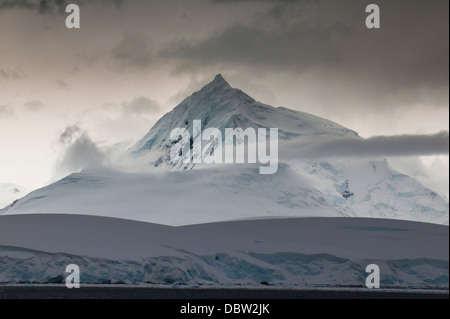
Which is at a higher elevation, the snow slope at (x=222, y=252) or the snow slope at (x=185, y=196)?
the snow slope at (x=185, y=196)

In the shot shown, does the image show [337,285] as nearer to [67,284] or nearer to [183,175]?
[67,284]

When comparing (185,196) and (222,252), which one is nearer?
(222,252)

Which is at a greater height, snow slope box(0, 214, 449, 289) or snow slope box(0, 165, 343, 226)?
snow slope box(0, 165, 343, 226)

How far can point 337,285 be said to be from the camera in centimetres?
8356

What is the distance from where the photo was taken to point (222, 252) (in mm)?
84438

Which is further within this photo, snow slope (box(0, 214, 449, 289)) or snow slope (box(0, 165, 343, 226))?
snow slope (box(0, 165, 343, 226))

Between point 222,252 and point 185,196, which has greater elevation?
point 185,196

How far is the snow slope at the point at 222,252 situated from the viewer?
77188 millimetres

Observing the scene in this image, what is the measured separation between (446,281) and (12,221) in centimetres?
4846

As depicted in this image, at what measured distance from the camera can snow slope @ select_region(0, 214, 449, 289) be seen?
7719cm

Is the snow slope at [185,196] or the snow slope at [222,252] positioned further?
the snow slope at [185,196]
